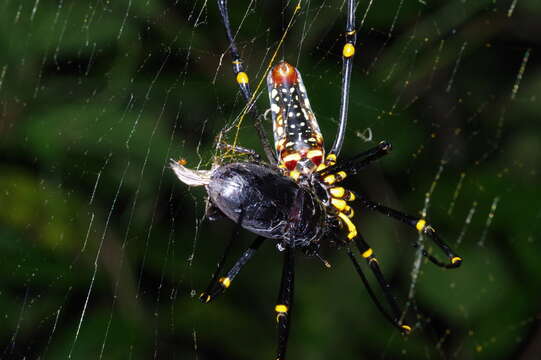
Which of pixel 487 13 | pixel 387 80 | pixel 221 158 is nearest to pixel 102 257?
pixel 221 158

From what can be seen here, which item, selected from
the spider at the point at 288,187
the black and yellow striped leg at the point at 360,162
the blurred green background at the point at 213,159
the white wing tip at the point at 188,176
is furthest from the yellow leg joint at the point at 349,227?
the white wing tip at the point at 188,176

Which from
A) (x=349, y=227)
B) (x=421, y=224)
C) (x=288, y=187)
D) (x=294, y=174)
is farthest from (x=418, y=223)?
(x=288, y=187)

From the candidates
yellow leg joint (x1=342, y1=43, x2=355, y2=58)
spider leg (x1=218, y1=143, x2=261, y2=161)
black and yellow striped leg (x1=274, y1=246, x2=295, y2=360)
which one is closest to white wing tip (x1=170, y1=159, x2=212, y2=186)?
spider leg (x1=218, y1=143, x2=261, y2=161)

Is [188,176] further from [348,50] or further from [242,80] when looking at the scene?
[348,50]

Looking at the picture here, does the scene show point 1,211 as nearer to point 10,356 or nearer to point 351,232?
point 10,356

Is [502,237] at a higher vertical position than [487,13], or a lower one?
lower

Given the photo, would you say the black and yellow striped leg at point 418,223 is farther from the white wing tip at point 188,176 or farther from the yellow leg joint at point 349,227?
the white wing tip at point 188,176
